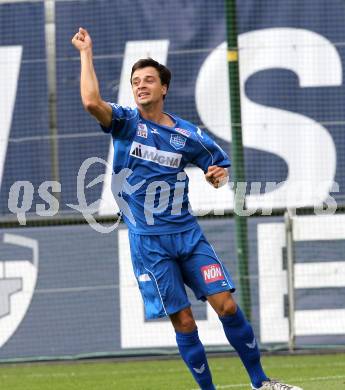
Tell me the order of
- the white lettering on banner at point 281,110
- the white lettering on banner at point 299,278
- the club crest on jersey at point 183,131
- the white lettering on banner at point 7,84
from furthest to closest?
the white lettering on banner at point 7,84
the white lettering on banner at point 281,110
the white lettering on banner at point 299,278
the club crest on jersey at point 183,131

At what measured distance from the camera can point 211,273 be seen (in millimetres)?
7223

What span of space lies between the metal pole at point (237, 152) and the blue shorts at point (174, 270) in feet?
13.5

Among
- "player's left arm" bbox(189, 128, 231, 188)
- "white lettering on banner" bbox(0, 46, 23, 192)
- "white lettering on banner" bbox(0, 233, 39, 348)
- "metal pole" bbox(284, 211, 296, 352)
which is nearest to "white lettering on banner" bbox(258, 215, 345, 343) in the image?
"metal pole" bbox(284, 211, 296, 352)

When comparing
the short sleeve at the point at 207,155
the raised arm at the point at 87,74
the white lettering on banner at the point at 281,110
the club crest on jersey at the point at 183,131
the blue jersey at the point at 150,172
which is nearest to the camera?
the raised arm at the point at 87,74

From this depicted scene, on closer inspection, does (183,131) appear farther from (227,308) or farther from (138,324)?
(138,324)

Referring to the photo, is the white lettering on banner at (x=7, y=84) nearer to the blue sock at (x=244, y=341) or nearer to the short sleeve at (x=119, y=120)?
the short sleeve at (x=119, y=120)

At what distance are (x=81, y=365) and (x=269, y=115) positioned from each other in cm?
320

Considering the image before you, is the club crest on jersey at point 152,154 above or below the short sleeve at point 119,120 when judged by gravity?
below

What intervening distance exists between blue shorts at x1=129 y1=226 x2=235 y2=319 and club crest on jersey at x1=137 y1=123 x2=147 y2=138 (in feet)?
2.12

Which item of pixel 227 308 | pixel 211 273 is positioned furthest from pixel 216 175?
pixel 227 308

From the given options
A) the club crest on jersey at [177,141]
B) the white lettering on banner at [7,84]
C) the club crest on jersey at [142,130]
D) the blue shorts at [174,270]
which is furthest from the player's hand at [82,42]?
the white lettering on banner at [7,84]

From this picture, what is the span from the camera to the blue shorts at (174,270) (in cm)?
720

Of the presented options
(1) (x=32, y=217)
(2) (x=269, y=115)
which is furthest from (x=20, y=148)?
(2) (x=269, y=115)

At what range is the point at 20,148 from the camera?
1182 centimetres
